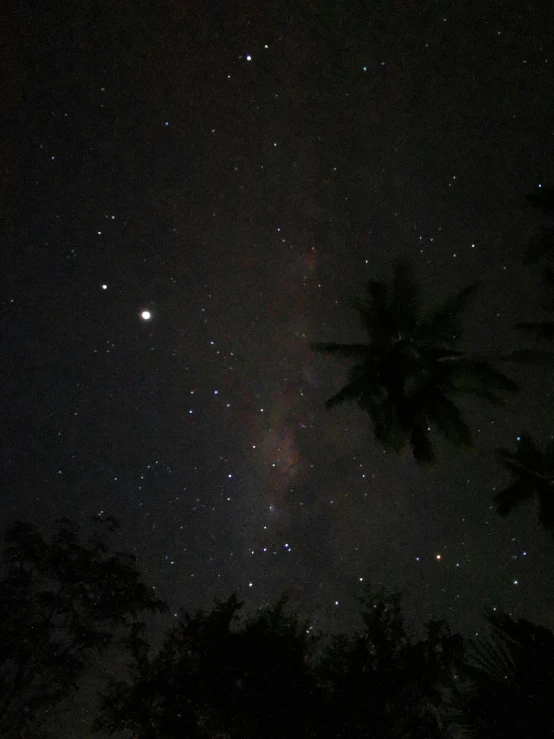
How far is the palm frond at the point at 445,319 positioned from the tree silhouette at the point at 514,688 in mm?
4334

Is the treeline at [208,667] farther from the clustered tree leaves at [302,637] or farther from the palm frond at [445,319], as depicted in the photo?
the palm frond at [445,319]

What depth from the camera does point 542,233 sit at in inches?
306

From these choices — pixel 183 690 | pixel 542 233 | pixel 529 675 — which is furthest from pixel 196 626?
pixel 542 233

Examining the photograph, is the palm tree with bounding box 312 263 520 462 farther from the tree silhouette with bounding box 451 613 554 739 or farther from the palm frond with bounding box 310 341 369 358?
the tree silhouette with bounding box 451 613 554 739

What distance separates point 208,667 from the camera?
9.55 meters

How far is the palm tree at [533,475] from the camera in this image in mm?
7414

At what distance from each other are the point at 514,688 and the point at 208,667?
6.41 m

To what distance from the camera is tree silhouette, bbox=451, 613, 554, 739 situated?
16.0 feet

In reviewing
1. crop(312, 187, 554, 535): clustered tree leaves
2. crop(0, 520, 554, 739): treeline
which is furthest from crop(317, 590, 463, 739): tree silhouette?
crop(312, 187, 554, 535): clustered tree leaves

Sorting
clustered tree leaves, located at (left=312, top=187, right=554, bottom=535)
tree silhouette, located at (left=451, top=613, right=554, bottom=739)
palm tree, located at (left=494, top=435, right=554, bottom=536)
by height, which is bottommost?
tree silhouette, located at (left=451, top=613, right=554, bottom=739)

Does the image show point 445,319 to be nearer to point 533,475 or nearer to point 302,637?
point 533,475

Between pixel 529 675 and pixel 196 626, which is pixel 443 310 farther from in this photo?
pixel 196 626

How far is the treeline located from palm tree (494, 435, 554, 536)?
4028mm

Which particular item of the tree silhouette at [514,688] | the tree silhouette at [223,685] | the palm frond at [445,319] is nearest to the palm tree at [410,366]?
the palm frond at [445,319]
